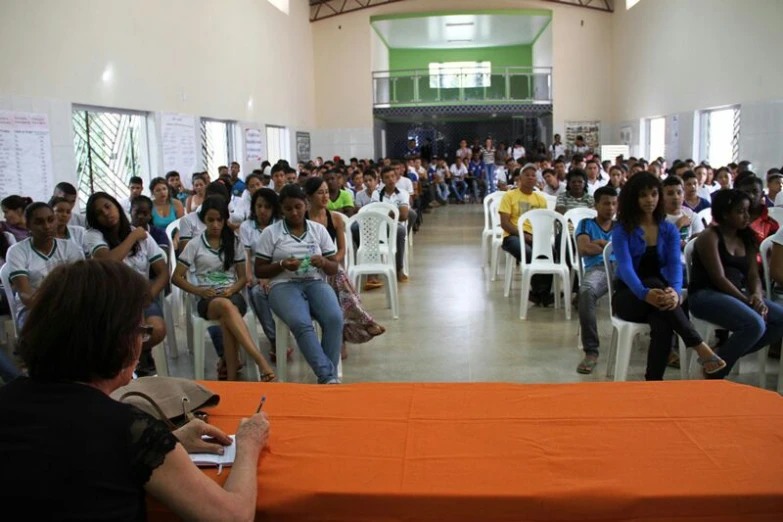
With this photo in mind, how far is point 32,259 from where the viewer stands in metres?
3.90

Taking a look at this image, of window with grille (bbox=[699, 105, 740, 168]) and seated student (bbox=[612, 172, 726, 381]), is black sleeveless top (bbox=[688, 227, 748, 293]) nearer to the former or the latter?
seated student (bbox=[612, 172, 726, 381])

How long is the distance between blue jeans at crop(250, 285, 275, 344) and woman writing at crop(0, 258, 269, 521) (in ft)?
9.62

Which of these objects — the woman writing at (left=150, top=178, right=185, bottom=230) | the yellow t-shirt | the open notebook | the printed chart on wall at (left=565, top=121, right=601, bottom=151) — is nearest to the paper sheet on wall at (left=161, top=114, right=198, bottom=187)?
the woman writing at (left=150, top=178, right=185, bottom=230)

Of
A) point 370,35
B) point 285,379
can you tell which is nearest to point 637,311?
point 285,379

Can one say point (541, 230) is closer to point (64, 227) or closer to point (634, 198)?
point (634, 198)

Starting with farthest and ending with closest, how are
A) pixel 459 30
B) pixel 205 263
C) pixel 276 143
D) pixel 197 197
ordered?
1. pixel 459 30
2. pixel 276 143
3. pixel 197 197
4. pixel 205 263

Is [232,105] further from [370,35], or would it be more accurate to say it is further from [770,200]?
[770,200]

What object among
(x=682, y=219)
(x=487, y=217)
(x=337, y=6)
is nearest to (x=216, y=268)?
(x=682, y=219)

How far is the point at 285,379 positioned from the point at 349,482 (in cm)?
256

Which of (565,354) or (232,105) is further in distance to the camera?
(232,105)

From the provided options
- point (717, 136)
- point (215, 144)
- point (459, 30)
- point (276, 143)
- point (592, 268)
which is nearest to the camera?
point (592, 268)

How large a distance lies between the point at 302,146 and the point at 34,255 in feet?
42.2

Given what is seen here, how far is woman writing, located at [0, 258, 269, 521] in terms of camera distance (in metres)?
1.23

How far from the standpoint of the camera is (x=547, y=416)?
5.86 feet
